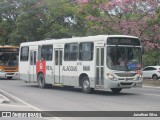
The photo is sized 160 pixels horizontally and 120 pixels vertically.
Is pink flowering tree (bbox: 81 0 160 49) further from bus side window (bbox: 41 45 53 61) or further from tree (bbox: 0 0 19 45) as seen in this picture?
tree (bbox: 0 0 19 45)

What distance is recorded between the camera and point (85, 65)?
22.8 m

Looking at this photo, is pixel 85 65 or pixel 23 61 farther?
pixel 23 61

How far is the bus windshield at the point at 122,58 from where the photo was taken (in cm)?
2134

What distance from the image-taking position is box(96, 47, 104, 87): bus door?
21.5 meters

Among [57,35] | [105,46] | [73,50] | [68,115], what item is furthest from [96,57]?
[57,35]

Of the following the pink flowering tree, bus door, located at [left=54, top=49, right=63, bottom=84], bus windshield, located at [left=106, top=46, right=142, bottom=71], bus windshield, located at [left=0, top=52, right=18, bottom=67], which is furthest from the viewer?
bus windshield, located at [left=0, top=52, right=18, bottom=67]

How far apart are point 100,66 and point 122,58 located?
115 cm

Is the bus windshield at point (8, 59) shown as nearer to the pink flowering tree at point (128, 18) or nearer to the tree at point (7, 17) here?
the pink flowering tree at point (128, 18)

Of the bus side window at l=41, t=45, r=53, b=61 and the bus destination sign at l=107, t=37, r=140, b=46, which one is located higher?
the bus destination sign at l=107, t=37, r=140, b=46

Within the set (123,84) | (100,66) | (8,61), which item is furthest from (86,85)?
(8,61)

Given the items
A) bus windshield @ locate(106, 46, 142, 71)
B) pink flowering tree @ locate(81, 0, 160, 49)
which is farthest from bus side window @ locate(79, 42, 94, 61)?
pink flowering tree @ locate(81, 0, 160, 49)

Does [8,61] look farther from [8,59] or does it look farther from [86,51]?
[86,51]

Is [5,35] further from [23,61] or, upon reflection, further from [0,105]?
[0,105]

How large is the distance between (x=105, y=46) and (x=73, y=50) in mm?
3092
